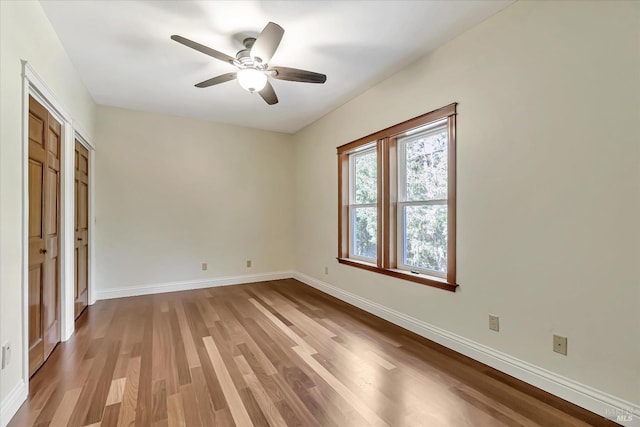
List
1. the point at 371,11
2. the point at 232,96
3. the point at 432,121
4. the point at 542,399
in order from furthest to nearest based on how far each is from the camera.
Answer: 1. the point at 232,96
2. the point at 432,121
3. the point at 371,11
4. the point at 542,399

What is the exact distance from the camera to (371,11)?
2.14 meters

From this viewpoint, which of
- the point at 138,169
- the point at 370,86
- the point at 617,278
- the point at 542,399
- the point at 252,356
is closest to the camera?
the point at 617,278

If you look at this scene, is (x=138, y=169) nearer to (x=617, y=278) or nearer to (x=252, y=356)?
(x=252, y=356)

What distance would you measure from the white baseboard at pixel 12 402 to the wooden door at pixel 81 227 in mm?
1673

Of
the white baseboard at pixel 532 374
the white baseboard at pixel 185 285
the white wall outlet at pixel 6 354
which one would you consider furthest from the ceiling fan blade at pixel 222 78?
the white baseboard at pixel 185 285

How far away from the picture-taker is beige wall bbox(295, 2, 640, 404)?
1.61 m

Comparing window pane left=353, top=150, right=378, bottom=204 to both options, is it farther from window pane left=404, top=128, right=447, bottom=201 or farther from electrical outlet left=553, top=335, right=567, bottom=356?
electrical outlet left=553, top=335, right=567, bottom=356

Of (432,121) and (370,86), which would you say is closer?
(432,121)

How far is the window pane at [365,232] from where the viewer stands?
3.65m

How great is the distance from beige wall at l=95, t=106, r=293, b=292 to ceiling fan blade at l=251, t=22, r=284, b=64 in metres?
2.72

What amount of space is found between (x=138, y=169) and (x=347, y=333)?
3683 mm

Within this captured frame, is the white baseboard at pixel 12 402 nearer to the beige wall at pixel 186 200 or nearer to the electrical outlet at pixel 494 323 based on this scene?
the beige wall at pixel 186 200

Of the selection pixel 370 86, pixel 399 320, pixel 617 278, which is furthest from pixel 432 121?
pixel 399 320

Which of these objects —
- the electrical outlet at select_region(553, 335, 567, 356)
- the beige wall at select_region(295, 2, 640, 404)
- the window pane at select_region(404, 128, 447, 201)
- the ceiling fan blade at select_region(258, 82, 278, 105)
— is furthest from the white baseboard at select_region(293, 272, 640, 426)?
the ceiling fan blade at select_region(258, 82, 278, 105)
